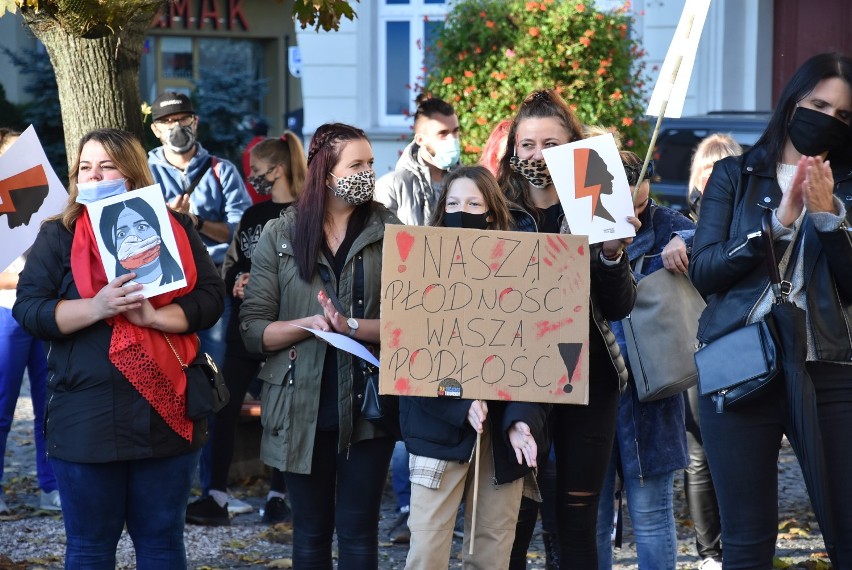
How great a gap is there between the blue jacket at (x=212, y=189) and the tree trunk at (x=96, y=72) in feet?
2.80

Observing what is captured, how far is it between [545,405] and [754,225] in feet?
2.94

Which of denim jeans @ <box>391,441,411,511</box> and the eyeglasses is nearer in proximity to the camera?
denim jeans @ <box>391,441,411,511</box>

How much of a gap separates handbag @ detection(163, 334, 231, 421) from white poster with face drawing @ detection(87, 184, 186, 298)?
0.24 m

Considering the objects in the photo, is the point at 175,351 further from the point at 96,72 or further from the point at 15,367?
the point at 15,367

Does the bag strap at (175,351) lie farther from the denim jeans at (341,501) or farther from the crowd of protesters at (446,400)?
the denim jeans at (341,501)

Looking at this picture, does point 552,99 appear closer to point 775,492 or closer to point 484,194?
point 484,194

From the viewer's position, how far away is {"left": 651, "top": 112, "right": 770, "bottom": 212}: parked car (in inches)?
415

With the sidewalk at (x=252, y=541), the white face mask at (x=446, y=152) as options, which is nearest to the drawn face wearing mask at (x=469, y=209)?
the sidewalk at (x=252, y=541)

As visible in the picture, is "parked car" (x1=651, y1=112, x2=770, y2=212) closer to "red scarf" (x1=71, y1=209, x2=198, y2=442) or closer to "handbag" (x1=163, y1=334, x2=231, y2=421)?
"handbag" (x1=163, y1=334, x2=231, y2=421)

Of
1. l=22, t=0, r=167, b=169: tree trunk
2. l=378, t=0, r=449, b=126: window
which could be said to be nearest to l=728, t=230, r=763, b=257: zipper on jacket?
l=22, t=0, r=167, b=169: tree trunk

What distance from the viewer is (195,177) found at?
666 centimetres

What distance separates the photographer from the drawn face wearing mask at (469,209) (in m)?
3.94

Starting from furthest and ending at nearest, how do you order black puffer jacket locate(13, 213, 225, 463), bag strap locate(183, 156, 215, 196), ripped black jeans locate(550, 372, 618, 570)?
bag strap locate(183, 156, 215, 196) → ripped black jeans locate(550, 372, 618, 570) → black puffer jacket locate(13, 213, 225, 463)

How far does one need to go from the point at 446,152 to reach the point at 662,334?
83.8 inches
